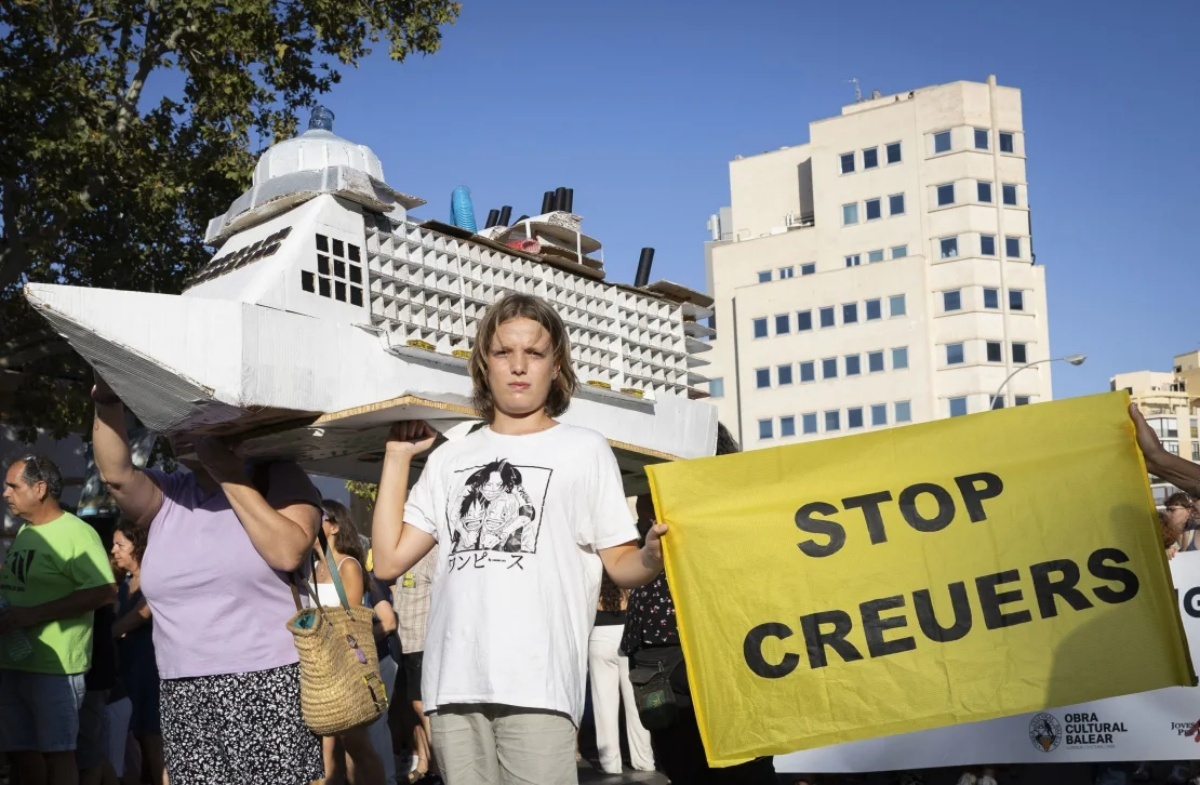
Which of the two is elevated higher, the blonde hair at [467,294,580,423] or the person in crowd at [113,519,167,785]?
the blonde hair at [467,294,580,423]

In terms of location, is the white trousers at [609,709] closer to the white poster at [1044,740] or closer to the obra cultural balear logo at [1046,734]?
the white poster at [1044,740]

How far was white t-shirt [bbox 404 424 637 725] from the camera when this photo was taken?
3938mm

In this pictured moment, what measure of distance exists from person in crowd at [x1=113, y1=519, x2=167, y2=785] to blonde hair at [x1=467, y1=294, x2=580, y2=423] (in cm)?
590

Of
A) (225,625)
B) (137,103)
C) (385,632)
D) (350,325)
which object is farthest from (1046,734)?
(137,103)

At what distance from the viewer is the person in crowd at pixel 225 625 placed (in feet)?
15.7

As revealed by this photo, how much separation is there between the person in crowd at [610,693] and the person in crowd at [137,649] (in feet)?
11.4

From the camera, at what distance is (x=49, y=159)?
1592cm

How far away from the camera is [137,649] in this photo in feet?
33.7

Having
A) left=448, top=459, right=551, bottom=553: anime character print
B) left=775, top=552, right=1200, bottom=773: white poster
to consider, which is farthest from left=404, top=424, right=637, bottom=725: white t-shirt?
left=775, top=552, right=1200, bottom=773: white poster

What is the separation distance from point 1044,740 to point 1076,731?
0.72 feet

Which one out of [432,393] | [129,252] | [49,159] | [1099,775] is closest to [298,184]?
[432,393]

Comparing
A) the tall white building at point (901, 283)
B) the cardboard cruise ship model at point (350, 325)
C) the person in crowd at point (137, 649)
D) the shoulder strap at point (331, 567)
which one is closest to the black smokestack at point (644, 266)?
the cardboard cruise ship model at point (350, 325)

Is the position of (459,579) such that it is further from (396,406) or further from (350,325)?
(350,325)

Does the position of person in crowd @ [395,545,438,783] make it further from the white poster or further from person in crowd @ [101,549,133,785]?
the white poster
